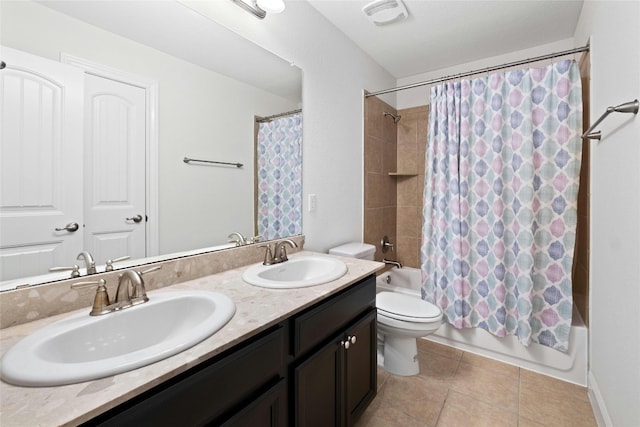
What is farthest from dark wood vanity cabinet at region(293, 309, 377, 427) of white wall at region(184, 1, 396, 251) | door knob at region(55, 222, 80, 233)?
door knob at region(55, 222, 80, 233)

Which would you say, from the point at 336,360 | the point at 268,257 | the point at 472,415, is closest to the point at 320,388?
the point at 336,360

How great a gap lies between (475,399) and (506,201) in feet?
4.16

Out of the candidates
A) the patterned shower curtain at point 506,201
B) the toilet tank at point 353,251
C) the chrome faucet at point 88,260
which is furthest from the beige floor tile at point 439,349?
the chrome faucet at point 88,260

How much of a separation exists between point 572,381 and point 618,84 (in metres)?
1.74

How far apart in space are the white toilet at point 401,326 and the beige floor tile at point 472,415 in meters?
0.31

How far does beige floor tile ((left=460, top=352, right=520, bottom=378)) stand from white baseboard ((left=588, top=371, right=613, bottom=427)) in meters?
0.36

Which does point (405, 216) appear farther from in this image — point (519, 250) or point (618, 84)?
point (618, 84)

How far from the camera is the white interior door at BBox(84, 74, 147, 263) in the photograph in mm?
951

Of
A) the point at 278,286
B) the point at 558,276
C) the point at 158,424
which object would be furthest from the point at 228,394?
the point at 558,276

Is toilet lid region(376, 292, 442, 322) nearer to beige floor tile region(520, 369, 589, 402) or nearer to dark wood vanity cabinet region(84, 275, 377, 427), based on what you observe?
dark wood vanity cabinet region(84, 275, 377, 427)

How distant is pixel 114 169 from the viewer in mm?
1003

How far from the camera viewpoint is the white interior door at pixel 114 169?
3.12ft

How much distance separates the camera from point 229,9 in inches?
55.5

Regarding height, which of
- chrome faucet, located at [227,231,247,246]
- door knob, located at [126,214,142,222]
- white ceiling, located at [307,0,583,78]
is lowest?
chrome faucet, located at [227,231,247,246]
